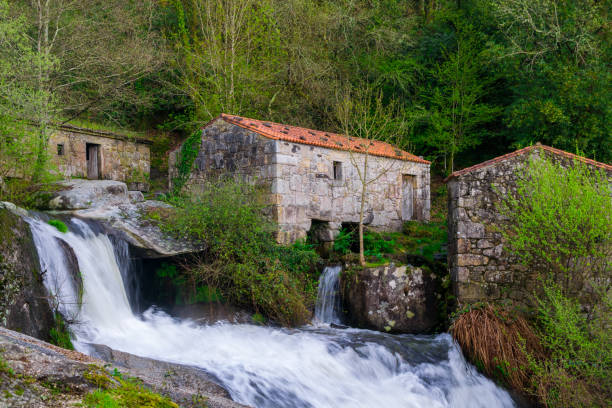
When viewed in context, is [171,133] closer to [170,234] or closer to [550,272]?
[170,234]

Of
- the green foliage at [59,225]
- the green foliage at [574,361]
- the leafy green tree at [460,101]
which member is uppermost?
the leafy green tree at [460,101]

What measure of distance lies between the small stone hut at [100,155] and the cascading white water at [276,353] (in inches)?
356

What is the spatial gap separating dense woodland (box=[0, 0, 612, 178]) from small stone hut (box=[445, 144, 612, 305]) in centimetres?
499

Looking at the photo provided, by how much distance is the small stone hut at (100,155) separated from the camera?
57.6ft

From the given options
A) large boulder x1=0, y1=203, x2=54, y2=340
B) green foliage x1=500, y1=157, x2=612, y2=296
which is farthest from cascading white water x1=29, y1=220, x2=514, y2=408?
green foliage x1=500, y1=157, x2=612, y2=296

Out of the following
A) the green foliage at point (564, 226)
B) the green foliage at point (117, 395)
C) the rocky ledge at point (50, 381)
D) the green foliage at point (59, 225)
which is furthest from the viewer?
the green foliage at point (59, 225)

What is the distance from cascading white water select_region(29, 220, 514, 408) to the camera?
7.43 m

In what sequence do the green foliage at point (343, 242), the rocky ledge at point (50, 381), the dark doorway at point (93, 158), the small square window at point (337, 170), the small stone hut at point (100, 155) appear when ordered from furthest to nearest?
1. the dark doorway at point (93, 158)
2. the small stone hut at point (100, 155)
3. the small square window at point (337, 170)
4. the green foliage at point (343, 242)
5. the rocky ledge at point (50, 381)

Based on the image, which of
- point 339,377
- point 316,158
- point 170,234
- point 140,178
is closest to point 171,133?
point 140,178

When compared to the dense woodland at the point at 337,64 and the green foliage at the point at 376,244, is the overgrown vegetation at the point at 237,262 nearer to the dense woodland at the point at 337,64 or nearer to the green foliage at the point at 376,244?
the green foliage at the point at 376,244

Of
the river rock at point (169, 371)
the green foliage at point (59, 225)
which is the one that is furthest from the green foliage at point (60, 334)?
the green foliage at point (59, 225)

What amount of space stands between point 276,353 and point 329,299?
3.11 meters

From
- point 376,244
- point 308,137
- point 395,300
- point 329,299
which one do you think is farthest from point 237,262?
point 308,137

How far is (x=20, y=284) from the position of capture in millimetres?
6828
